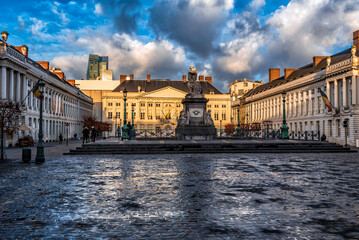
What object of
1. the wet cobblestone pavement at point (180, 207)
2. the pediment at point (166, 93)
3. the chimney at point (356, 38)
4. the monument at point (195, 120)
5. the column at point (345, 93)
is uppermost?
the chimney at point (356, 38)

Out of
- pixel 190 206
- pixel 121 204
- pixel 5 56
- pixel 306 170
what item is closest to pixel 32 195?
pixel 121 204

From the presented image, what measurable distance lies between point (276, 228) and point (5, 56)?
44.3 metres

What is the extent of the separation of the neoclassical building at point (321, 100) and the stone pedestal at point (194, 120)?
30.1 feet

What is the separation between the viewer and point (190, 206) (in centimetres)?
762

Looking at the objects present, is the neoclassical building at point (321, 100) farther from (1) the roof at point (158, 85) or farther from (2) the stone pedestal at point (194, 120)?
(1) the roof at point (158, 85)

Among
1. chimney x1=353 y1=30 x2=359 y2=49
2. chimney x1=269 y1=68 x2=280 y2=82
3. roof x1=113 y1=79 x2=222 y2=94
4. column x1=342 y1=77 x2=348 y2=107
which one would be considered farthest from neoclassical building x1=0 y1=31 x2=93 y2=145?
chimney x1=269 y1=68 x2=280 y2=82

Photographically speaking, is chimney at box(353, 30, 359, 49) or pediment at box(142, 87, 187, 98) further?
pediment at box(142, 87, 187, 98)

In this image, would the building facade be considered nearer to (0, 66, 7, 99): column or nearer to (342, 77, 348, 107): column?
(342, 77, 348, 107): column

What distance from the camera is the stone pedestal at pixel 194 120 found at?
110ft

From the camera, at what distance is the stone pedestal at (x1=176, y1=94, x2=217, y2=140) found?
33469 millimetres

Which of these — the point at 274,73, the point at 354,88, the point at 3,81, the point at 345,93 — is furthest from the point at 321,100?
the point at 3,81

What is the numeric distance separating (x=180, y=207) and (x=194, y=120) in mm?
26256

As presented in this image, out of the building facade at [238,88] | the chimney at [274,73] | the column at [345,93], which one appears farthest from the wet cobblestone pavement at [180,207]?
the building facade at [238,88]

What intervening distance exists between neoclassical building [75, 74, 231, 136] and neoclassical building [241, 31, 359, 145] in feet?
90.8
